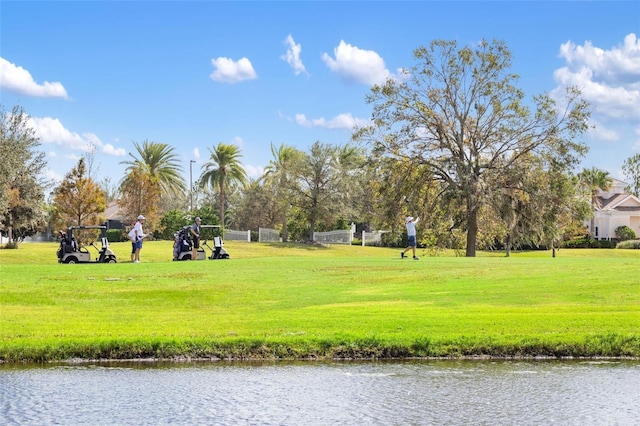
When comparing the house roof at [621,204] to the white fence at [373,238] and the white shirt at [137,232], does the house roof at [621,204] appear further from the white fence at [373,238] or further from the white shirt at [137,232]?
the white shirt at [137,232]

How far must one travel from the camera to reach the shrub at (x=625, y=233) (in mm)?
86312

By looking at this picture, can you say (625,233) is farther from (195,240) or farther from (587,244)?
(195,240)

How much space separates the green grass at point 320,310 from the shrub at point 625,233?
6252 cm

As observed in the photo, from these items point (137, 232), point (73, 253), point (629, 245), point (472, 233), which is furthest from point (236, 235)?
point (137, 232)

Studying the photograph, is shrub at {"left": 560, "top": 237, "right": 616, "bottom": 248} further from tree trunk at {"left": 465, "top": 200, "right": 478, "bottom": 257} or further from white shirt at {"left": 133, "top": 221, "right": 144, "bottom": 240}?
white shirt at {"left": 133, "top": 221, "right": 144, "bottom": 240}

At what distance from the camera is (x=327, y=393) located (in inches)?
454

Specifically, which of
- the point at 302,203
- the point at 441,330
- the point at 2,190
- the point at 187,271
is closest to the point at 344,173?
the point at 302,203

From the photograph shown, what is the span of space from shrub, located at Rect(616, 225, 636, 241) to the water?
77194mm

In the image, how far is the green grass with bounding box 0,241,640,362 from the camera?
47.2 ft

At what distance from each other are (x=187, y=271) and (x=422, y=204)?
82.2ft

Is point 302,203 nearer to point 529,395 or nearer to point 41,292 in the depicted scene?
point 41,292

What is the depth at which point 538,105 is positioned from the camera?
1871 inches

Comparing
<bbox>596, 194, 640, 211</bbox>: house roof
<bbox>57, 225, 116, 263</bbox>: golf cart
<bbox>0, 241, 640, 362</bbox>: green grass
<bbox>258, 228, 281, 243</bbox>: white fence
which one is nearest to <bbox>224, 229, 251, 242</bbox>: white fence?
<bbox>258, 228, 281, 243</bbox>: white fence

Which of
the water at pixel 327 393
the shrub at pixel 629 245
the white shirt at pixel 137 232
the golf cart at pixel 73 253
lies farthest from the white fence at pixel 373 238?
the water at pixel 327 393
